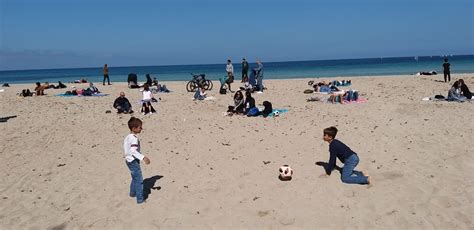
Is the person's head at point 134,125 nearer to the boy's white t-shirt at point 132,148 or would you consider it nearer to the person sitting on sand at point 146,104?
the boy's white t-shirt at point 132,148

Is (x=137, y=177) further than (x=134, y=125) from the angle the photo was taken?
Yes

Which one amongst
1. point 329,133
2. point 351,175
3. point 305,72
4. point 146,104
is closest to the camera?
point 351,175

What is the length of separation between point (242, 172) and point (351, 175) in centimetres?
210

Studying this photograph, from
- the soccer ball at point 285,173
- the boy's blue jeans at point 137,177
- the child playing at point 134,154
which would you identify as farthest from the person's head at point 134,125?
the soccer ball at point 285,173

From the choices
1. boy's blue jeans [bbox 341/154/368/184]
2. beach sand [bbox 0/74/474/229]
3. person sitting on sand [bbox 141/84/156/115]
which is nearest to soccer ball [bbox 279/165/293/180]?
beach sand [bbox 0/74/474/229]

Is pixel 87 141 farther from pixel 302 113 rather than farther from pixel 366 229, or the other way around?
pixel 366 229

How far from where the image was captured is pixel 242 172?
839 cm

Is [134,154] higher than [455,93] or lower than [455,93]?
lower

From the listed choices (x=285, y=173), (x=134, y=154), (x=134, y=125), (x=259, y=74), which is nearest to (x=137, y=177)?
(x=134, y=154)

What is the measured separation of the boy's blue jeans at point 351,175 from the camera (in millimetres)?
7465

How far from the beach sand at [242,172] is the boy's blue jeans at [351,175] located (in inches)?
5.9

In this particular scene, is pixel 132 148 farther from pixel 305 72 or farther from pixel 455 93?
pixel 305 72

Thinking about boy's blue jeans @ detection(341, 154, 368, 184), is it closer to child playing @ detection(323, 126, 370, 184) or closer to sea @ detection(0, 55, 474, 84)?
child playing @ detection(323, 126, 370, 184)

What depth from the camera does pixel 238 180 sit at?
7.93 meters
